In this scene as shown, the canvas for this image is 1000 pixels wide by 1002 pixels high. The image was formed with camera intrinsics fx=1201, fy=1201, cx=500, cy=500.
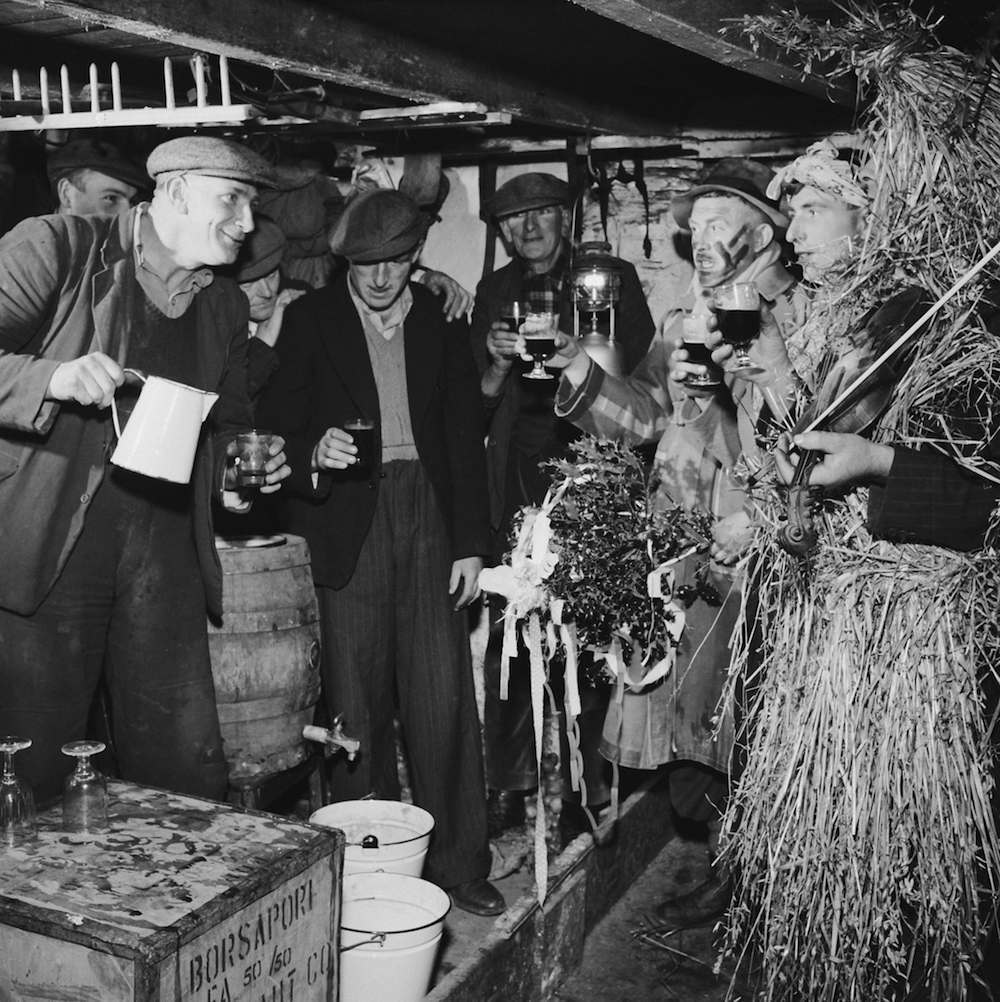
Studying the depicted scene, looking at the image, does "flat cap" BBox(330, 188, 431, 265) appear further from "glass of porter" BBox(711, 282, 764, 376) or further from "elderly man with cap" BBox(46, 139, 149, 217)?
"glass of porter" BBox(711, 282, 764, 376)

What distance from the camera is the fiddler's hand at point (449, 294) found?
4355mm

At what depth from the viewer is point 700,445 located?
366 cm

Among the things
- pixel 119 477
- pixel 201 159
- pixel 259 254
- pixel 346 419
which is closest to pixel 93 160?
pixel 259 254

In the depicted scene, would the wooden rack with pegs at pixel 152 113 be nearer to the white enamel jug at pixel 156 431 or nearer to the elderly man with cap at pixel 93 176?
the elderly man with cap at pixel 93 176

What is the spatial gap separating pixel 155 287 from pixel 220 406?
1.28 feet

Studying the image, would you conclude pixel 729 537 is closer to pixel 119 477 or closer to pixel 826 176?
pixel 826 176

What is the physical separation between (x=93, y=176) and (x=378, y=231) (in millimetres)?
1042

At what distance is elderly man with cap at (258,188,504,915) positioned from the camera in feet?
12.7

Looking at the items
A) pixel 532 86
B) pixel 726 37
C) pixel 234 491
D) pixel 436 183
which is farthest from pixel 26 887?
pixel 436 183

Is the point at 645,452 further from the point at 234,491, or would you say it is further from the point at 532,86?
the point at 234,491

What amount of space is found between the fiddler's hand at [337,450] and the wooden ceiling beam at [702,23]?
4.86ft

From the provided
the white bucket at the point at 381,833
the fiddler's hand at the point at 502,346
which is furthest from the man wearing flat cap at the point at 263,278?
the white bucket at the point at 381,833

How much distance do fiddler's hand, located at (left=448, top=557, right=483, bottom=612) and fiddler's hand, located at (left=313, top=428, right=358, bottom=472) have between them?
0.53 m

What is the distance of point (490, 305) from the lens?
494cm
